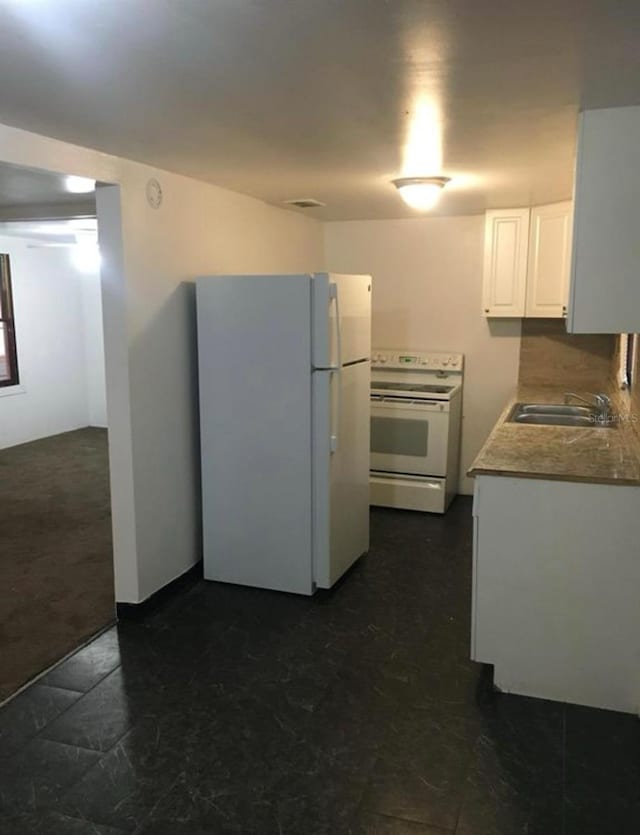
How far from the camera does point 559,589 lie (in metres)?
2.64

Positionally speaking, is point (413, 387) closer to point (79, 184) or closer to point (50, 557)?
point (50, 557)

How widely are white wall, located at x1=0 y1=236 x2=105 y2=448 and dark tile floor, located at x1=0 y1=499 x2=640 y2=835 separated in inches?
187

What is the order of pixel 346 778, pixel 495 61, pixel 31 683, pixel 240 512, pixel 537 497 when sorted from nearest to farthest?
1. pixel 495 61
2. pixel 346 778
3. pixel 537 497
4. pixel 31 683
5. pixel 240 512

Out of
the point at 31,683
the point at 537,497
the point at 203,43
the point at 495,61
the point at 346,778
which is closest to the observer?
the point at 203,43

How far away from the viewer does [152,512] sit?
342 centimetres

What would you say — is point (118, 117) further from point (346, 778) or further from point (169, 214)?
point (346, 778)

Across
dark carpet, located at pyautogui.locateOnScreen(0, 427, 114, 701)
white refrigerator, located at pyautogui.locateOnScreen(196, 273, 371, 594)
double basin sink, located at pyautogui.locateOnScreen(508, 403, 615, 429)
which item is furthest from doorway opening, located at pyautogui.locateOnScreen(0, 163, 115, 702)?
double basin sink, located at pyautogui.locateOnScreen(508, 403, 615, 429)

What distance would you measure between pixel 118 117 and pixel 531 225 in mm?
3154

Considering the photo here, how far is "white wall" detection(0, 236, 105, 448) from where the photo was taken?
7.25 m

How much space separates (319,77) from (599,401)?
122 inches

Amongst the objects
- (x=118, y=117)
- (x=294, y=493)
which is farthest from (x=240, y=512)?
(x=118, y=117)

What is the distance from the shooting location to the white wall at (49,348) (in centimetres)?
725

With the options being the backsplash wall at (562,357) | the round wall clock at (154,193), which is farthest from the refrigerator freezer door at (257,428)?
the backsplash wall at (562,357)

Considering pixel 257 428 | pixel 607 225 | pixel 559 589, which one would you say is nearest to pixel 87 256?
pixel 257 428
